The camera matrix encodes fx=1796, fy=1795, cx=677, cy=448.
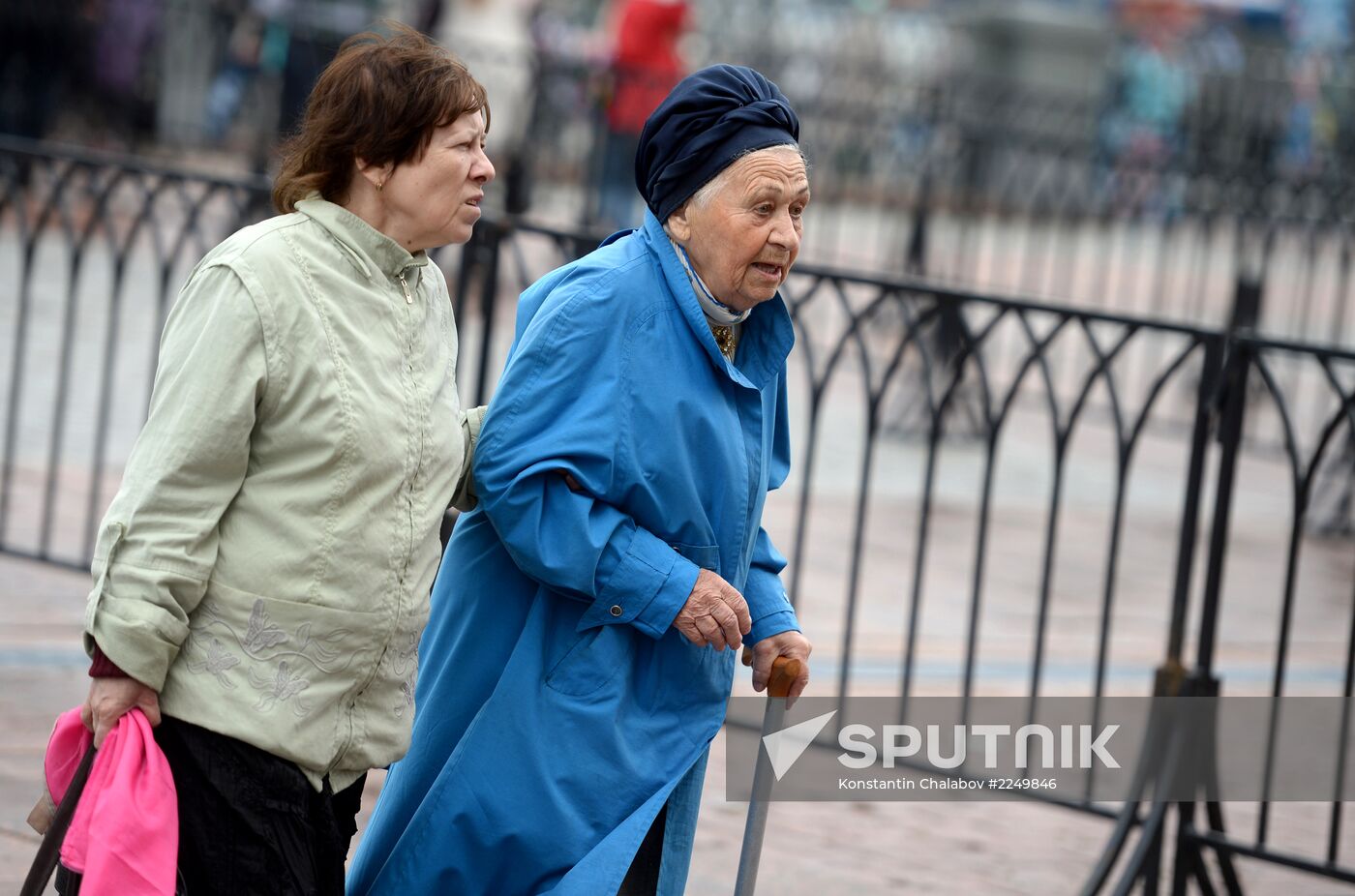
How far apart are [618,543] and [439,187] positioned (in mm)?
590

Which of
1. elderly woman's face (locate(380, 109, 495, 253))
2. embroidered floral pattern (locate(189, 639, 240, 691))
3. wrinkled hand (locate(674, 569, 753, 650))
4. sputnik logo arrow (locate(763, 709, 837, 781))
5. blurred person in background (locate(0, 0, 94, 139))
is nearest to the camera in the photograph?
embroidered floral pattern (locate(189, 639, 240, 691))

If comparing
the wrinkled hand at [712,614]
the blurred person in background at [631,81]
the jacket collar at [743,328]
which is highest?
the blurred person in background at [631,81]

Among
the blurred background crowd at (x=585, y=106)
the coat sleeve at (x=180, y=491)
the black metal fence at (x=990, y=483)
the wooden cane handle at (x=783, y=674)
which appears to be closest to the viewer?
the coat sleeve at (x=180, y=491)

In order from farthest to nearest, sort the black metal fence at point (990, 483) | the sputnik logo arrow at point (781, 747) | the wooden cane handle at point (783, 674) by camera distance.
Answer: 1. the black metal fence at point (990, 483)
2. the sputnik logo arrow at point (781, 747)
3. the wooden cane handle at point (783, 674)

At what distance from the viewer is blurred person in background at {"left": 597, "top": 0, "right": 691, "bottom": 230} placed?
43.1ft

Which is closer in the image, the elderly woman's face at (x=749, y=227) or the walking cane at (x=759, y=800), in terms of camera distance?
the elderly woman's face at (x=749, y=227)

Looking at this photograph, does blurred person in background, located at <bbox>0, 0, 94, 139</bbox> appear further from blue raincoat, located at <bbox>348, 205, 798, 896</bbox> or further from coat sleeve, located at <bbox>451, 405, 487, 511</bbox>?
blue raincoat, located at <bbox>348, 205, 798, 896</bbox>

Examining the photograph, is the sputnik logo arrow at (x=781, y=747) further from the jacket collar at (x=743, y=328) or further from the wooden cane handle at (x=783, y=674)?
the jacket collar at (x=743, y=328)

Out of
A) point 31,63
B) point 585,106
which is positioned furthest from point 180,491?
point 31,63

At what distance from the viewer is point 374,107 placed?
8.39 feet

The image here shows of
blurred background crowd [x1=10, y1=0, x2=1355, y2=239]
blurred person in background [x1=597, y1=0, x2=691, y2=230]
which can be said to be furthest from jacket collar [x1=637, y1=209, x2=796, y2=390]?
blurred person in background [x1=597, y1=0, x2=691, y2=230]

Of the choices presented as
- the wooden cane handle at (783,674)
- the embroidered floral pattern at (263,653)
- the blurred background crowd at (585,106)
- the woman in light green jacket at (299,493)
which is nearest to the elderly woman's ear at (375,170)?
the woman in light green jacket at (299,493)

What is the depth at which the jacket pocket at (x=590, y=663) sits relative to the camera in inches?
109

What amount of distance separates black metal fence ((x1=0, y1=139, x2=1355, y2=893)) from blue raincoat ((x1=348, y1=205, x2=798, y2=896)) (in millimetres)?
1596
